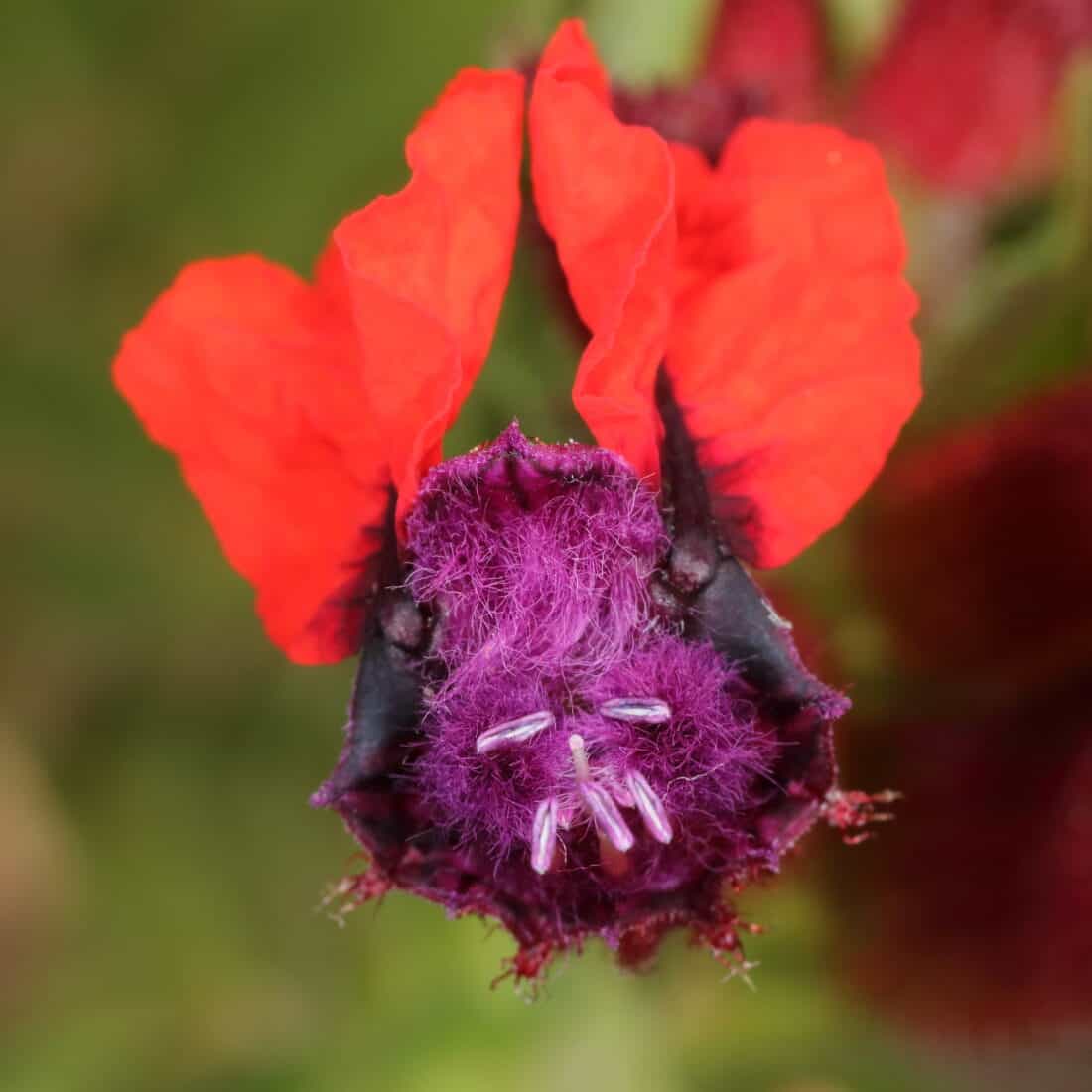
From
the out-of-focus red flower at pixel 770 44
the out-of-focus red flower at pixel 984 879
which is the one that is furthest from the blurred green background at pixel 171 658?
the out-of-focus red flower at pixel 770 44

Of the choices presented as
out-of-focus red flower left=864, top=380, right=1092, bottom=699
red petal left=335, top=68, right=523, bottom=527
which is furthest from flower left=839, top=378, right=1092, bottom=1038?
red petal left=335, top=68, right=523, bottom=527

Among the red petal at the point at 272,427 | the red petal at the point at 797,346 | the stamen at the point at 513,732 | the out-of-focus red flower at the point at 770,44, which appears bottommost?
the stamen at the point at 513,732

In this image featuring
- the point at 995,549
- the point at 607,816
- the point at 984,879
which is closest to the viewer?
the point at 607,816

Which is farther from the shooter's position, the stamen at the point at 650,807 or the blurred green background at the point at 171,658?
the blurred green background at the point at 171,658

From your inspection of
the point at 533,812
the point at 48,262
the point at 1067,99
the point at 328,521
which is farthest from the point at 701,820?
the point at 48,262

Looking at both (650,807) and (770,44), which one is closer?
(650,807)

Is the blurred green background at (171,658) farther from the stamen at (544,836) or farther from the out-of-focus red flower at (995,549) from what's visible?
the stamen at (544,836)

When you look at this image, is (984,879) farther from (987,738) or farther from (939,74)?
(939,74)

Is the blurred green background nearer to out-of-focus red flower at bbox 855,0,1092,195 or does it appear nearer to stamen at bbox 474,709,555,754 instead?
out-of-focus red flower at bbox 855,0,1092,195

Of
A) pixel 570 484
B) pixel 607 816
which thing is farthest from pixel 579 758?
pixel 570 484
